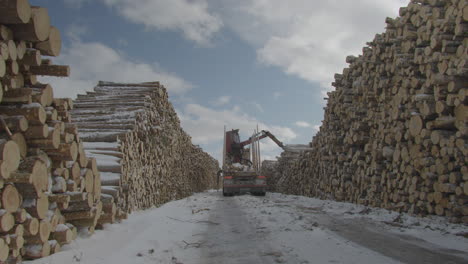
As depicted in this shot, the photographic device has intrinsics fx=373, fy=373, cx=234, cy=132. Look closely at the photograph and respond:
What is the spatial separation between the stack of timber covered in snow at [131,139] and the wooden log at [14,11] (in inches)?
146

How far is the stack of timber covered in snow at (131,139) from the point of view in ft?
25.0

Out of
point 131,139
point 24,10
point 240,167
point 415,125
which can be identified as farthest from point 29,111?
point 240,167

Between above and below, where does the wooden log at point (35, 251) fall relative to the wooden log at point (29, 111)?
below

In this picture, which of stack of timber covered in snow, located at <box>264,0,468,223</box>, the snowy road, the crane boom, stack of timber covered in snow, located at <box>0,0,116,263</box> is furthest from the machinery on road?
stack of timber covered in snow, located at <box>0,0,116,263</box>

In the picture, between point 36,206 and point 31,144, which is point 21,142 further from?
point 36,206

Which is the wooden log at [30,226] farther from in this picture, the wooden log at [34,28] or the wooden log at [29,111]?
the wooden log at [34,28]

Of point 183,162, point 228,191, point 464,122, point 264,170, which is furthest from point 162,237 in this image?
point 264,170

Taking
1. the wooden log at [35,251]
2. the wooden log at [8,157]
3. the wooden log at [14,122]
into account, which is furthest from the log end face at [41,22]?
the wooden log at [35,251]

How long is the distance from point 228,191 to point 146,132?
814 cm

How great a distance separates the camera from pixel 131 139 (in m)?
8.76

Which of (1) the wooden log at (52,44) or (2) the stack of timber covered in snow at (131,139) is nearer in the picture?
(1) the wooden log at (52,44)

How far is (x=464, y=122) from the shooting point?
6.52 metres

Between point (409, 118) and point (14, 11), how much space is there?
767 centimetres

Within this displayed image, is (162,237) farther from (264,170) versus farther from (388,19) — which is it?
(264,170)
